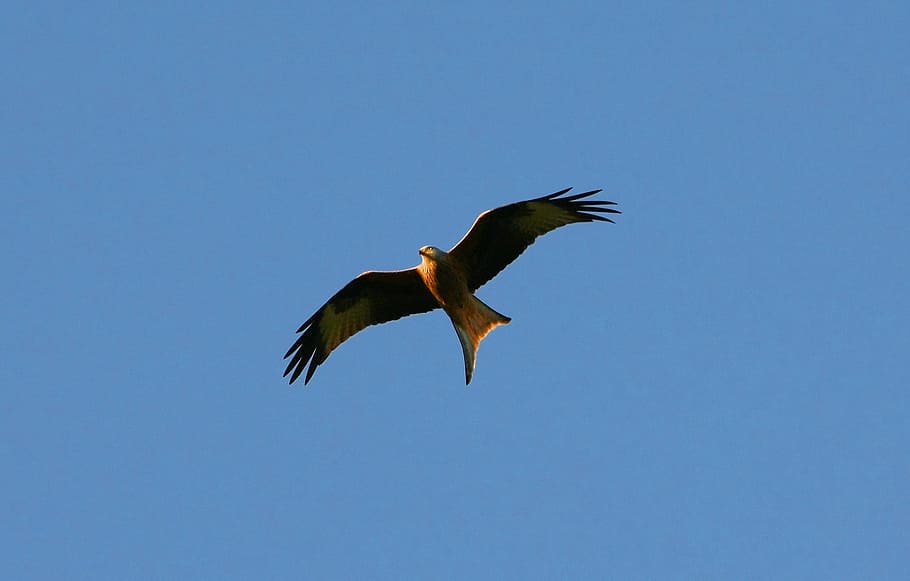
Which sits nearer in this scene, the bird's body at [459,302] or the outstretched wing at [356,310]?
the bird's body at [459,302]

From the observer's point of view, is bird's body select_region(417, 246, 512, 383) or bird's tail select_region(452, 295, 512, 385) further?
bird's tail select_region(452, 295, 512, 385)

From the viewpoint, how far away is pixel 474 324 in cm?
1597

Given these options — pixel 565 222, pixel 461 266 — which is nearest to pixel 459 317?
pixel 461 266

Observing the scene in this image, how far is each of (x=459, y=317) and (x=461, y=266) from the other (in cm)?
59

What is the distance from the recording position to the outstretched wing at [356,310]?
16.5m

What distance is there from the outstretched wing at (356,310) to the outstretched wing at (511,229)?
28.9 inches

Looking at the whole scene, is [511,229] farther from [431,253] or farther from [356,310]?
[356,310]

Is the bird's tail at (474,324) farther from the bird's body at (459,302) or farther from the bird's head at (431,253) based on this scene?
the bird's head at (431,253)

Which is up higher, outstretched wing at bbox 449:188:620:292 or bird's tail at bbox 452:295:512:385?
outstretched wing at bbox 449:188:620:292

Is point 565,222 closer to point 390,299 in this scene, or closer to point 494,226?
point 494,226

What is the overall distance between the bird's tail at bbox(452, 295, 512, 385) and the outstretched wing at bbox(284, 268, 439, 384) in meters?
0.74

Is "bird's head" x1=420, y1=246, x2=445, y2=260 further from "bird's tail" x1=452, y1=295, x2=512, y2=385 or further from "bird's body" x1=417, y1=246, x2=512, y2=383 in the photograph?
"bird's tail" x1=452, y1=295, x2=512, y2=385

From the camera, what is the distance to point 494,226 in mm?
15719

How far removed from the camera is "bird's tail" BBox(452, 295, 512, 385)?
15.8 meters
